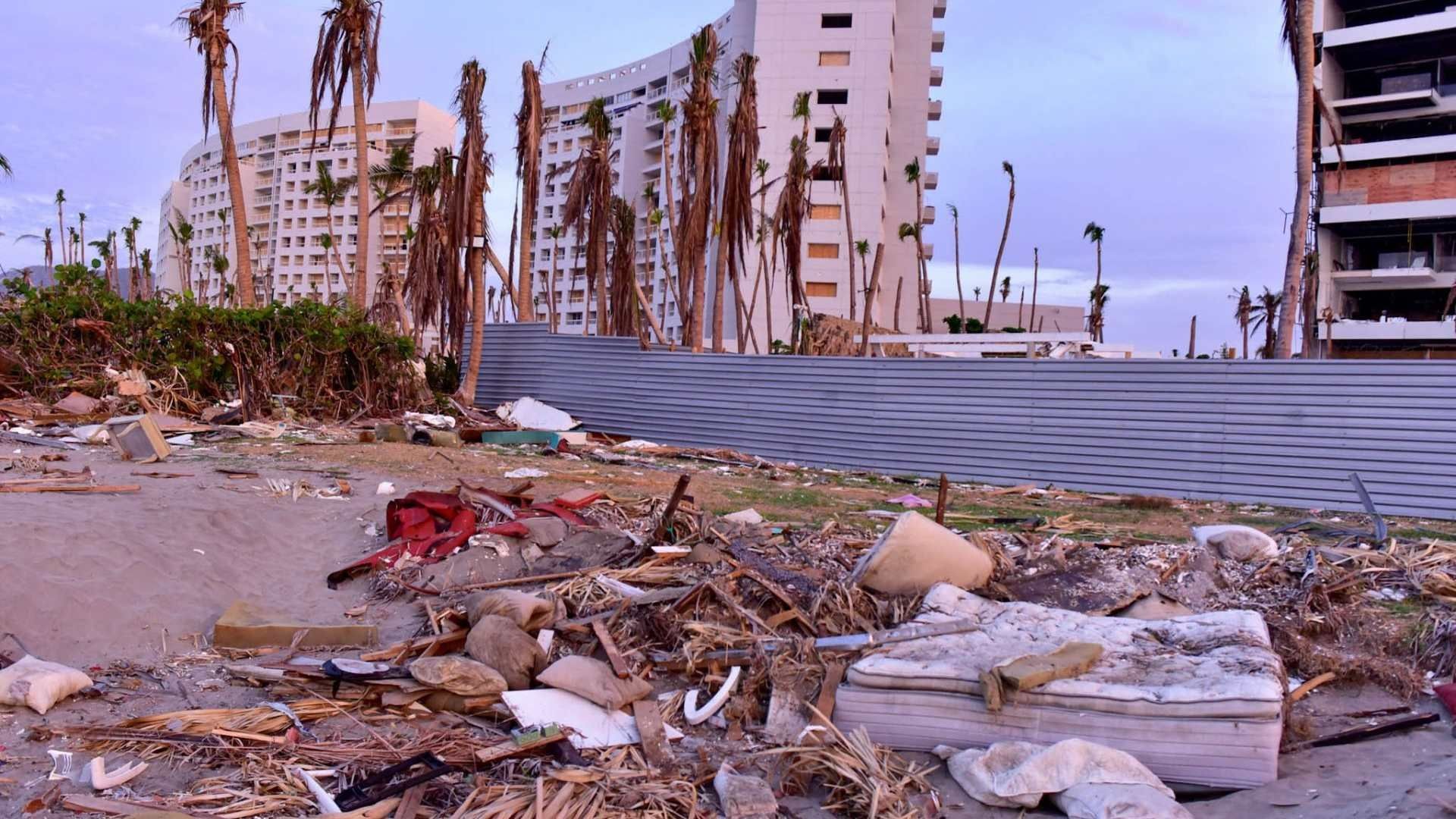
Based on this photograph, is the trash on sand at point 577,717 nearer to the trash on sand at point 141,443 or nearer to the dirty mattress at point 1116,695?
the dirty mattress at point 1116,695

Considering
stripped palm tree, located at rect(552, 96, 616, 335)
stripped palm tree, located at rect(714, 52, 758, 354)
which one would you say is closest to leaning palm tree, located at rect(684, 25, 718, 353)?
stripped palm tree, located at rect(714, 52, 758, 354)

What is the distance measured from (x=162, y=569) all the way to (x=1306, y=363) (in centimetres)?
1235

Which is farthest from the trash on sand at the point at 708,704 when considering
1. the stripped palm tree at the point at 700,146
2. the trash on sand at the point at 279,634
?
the stripped palm tree at the point at 700,146

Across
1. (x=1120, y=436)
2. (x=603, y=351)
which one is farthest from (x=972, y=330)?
(x=1120, y=436)

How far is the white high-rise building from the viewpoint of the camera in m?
77.8

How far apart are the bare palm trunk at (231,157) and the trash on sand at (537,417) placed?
251 inches

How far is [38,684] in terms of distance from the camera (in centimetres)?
466

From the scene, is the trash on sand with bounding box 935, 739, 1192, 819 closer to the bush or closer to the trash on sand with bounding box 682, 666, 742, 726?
the trash on sand with bounding box 682, 666, 742, 726

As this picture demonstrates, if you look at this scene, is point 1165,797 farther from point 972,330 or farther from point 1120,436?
point 972,330

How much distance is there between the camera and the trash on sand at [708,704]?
16.4ft

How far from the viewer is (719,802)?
4.09m

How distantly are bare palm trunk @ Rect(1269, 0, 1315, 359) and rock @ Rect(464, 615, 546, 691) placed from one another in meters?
A: 13.1

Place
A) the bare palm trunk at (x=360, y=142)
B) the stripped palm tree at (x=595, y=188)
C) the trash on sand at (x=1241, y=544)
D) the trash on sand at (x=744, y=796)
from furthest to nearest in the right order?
the stripped palm tree at (x=595, y=188) → the bare palm trunk at (x=360, y=142) → the trash on sand at (x=1241, y=544) → the trash on sand at (x=744, y=796)

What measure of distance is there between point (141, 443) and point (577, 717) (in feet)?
30.3
